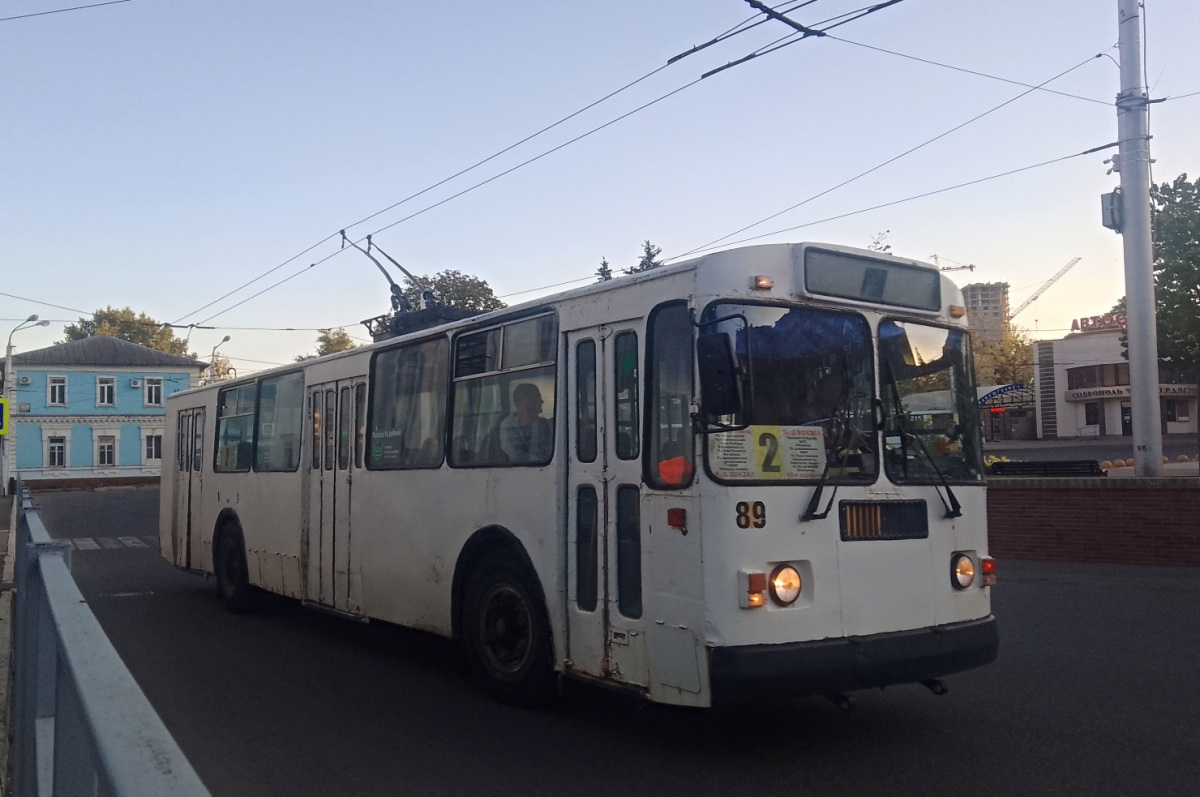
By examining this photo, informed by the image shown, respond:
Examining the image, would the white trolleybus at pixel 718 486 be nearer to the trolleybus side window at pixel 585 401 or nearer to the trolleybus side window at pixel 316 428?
the trolleybus side window at pixel 585 401

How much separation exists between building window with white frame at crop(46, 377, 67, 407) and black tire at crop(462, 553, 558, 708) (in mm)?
69610

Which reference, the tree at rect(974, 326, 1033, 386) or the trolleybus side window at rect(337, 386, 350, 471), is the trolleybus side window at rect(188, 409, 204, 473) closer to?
the trolleybus side window at rect(337, 386, 350, 471)

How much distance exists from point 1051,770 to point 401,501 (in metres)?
5.40

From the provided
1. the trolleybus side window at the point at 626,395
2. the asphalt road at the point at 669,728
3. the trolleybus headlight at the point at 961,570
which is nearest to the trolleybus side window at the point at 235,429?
the asphalt road at the point at 669,728

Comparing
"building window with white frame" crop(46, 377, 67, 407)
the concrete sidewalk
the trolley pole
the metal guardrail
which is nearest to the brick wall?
the trolley pole

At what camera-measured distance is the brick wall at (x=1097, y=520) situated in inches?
584

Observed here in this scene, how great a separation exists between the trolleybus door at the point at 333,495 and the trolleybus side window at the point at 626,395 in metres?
4.11

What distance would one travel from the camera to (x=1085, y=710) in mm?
6961

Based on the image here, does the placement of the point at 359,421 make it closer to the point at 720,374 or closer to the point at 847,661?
the point at 720,374

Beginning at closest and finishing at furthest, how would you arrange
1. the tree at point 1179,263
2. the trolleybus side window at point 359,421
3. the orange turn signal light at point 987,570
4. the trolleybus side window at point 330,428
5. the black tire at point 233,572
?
the orange turn signal light at point 987,570, the trolleybus side window at point 359,421, the trolleybus side window at point 330,428, the black tire at point 233,572, the tree at point 1179,263

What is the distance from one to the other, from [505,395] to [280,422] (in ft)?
15.7

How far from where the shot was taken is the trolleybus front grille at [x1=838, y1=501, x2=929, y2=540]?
20.2ft

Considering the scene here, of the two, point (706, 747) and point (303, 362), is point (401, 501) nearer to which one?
point (303, 362)

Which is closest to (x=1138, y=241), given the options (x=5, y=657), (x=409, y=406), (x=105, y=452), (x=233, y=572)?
(x=409, y=406)
